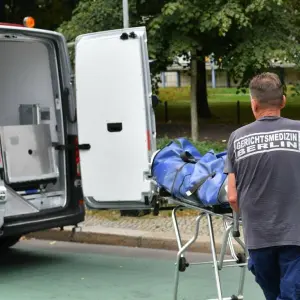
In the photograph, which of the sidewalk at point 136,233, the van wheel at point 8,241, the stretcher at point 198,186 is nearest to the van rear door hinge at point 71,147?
the sidewalk at point 136,233

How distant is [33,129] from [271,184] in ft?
14.4

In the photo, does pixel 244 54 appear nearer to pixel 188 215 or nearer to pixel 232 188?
pixel 188 215

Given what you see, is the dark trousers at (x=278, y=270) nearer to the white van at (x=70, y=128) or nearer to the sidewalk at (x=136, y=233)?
the white van at (x=70, y=128)

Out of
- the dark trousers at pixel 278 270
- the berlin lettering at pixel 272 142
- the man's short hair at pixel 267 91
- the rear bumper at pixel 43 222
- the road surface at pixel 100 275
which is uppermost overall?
the man's short hair at pixel 267 91

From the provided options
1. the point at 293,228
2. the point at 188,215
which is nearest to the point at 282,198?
the point at 293,228

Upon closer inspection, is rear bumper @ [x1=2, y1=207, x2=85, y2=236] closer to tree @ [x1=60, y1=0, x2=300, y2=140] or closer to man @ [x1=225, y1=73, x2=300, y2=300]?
man @ [x1=225, y1=73, x2=300, y2=300]

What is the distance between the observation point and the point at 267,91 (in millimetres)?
4227

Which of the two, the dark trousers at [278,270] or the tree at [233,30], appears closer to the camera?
the dark trousers at [278,270]

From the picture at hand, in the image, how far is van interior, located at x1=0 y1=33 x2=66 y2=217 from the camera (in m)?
7.89

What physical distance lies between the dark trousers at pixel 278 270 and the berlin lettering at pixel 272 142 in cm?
52

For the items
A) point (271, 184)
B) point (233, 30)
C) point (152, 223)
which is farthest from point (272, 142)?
point (233, 30)

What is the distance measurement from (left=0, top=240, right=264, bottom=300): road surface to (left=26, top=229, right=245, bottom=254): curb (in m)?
0.10

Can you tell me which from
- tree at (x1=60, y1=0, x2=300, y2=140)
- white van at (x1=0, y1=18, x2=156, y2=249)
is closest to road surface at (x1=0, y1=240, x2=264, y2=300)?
white van at (x1=0, y1=18, x2=156, y2=249)

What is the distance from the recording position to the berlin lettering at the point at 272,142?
4156mm
